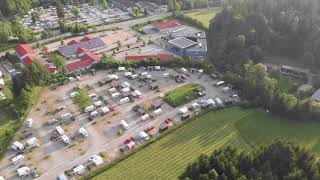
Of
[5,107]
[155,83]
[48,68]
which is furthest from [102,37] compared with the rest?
[5,107]

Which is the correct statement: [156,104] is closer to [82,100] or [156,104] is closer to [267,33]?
[82,100]

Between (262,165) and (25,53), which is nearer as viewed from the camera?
(262,165)

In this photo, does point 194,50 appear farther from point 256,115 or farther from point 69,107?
point 69,107

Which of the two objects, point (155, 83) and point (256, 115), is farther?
point (155, 83)

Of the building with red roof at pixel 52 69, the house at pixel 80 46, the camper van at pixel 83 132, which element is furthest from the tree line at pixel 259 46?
the building with red roof at pixel 52 69

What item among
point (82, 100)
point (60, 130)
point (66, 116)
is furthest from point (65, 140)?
point (82, 100)

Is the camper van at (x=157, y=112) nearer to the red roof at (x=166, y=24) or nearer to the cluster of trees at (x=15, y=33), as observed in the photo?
the red roof at (x=166, y=24)
